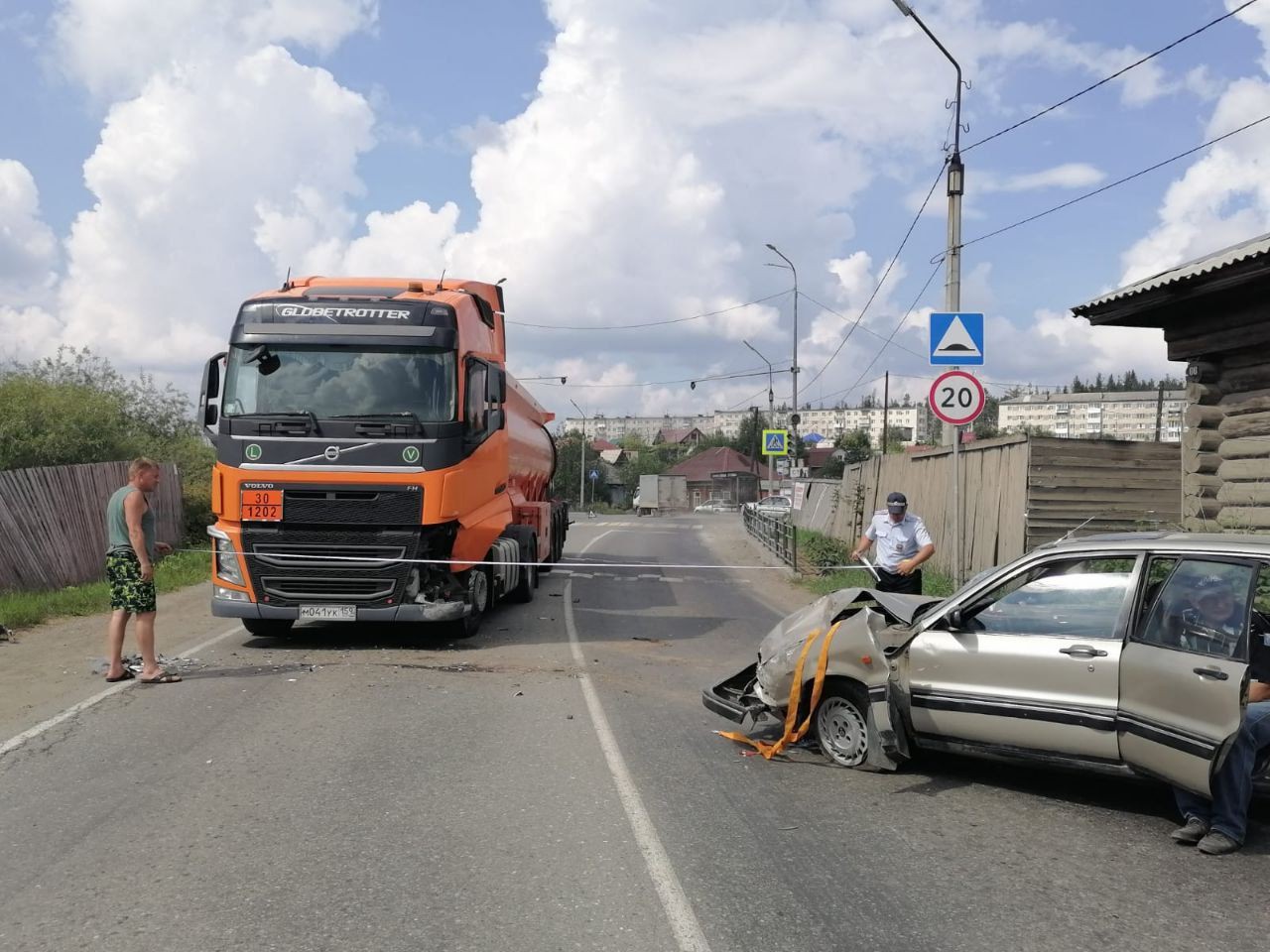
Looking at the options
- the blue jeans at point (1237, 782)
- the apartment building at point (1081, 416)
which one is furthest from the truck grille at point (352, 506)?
the apartment building at point (1081, 416)

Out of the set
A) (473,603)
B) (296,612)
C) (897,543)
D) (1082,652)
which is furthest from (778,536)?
(1082,652)

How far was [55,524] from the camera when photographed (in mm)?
15992

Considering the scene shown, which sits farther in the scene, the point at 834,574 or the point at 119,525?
the point at 834,574

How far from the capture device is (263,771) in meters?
6.21

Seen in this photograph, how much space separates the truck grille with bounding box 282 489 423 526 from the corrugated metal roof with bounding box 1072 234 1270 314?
24.5ft

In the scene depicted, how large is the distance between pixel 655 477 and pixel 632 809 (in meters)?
75.6

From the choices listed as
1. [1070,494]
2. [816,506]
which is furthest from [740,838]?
[816,506]

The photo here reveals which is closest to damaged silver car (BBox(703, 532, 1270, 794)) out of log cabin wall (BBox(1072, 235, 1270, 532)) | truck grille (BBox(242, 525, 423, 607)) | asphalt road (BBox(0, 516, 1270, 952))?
asphalt road (BBox(0, 516, 1270, 952))

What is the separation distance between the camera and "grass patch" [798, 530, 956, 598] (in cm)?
1645

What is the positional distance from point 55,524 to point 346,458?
809 cm

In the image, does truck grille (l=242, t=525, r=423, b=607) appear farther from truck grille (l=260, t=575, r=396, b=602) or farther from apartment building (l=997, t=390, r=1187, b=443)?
apartment building (l=997, t=390, r=1187, b=443)

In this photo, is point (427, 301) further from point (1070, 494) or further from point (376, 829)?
point (1070, 494)

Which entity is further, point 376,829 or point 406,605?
point 406,605

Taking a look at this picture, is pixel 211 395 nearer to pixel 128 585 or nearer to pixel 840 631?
pixel 128 585
